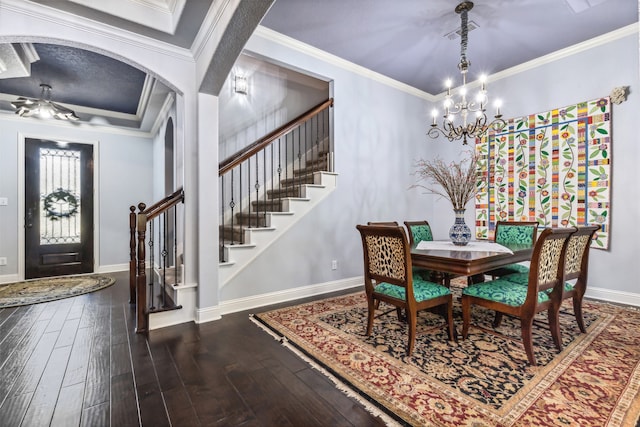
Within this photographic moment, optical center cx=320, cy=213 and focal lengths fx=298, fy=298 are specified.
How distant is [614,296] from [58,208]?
26.0ft

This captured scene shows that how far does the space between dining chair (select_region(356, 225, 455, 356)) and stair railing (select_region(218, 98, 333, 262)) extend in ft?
5.11

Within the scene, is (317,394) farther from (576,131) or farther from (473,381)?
(576,131)

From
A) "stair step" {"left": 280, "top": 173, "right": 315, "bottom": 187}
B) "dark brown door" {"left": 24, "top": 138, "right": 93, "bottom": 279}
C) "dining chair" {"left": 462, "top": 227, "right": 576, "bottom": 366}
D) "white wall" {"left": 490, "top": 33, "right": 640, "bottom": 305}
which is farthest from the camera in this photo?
"dark brown door" {"left": 24, "top": 138, "right": 93, "bottom": 279}

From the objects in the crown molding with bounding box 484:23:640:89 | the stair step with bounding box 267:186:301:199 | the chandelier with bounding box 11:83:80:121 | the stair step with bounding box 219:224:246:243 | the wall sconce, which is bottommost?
the stair step with bounding box 219:224:246:243

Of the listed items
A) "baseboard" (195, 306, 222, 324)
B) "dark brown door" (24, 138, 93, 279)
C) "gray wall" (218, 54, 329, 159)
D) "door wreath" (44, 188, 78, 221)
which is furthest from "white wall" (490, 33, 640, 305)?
"door wreath" (44, 188, 78, 221)

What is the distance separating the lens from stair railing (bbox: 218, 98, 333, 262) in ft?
12.2

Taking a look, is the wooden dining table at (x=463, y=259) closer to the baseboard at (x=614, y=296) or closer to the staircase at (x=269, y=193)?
the staircase at (x=269, y=193)

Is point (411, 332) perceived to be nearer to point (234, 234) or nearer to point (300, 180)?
point (234, 234)

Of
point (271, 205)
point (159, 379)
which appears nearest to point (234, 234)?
point (271, 205)

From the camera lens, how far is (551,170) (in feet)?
12.6

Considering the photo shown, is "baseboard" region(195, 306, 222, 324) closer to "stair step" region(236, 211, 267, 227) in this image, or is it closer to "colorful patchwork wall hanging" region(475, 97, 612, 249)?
"stair step" region(236, 211, 267, 227)

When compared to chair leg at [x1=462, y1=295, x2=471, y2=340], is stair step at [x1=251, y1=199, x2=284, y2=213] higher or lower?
higher

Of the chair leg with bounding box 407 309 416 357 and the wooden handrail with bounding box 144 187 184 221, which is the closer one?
the chair leg with bounding box 407 309 416 357

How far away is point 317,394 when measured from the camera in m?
1.70
